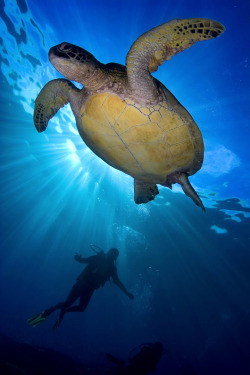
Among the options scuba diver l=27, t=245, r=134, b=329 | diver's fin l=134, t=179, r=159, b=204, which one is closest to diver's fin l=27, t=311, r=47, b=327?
scuba diver l=27, t=245, r=134, b=329

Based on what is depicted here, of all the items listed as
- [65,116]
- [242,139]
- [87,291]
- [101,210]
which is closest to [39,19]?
[65,116]

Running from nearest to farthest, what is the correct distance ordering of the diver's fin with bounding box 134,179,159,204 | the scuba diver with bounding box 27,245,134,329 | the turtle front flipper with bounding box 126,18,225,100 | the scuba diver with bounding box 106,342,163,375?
the turtle front flipper with bounding box 126,18,225,100 < the diver's fin with bounding box 134,179,159,204 < the scuba diver with bounding box 106,342,163,375 < the scuba diver with bounding box 27,245,134,329

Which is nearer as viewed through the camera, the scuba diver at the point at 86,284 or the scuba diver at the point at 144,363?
the scuba diver at the point at 144,363

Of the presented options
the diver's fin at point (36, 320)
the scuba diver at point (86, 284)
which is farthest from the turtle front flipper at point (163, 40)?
the diver's fin at point (36, 320)

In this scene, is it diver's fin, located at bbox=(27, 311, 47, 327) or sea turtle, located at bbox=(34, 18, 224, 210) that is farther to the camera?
diver's fin, located at bbox=(27, 311, 47, 327)

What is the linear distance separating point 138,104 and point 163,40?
29.3 inches

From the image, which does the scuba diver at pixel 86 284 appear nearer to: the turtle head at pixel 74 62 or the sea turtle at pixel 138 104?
the sea turtle at pixel 138 104

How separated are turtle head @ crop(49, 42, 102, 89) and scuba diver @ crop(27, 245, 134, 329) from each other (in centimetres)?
705

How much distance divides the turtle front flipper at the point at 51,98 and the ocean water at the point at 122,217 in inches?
208

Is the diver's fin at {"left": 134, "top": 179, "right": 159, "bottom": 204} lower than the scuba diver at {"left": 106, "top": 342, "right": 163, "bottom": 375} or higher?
higher

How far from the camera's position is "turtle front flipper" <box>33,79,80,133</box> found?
3.08 meters

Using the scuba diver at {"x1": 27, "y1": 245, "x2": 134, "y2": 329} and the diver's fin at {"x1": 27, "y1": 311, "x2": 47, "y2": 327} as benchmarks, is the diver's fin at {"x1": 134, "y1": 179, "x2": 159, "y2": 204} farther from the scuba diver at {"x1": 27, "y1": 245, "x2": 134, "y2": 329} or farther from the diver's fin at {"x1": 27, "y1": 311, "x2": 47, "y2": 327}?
the diver's fin at {"x1": 27, "y1": 311, "x2": 47, "y2": 327}

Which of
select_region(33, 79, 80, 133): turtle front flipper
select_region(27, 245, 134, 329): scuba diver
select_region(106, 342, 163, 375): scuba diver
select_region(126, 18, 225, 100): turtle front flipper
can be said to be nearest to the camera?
select_region(126, 18, 225, 100): turtle front flipper

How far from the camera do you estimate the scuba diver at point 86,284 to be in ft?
20.2
